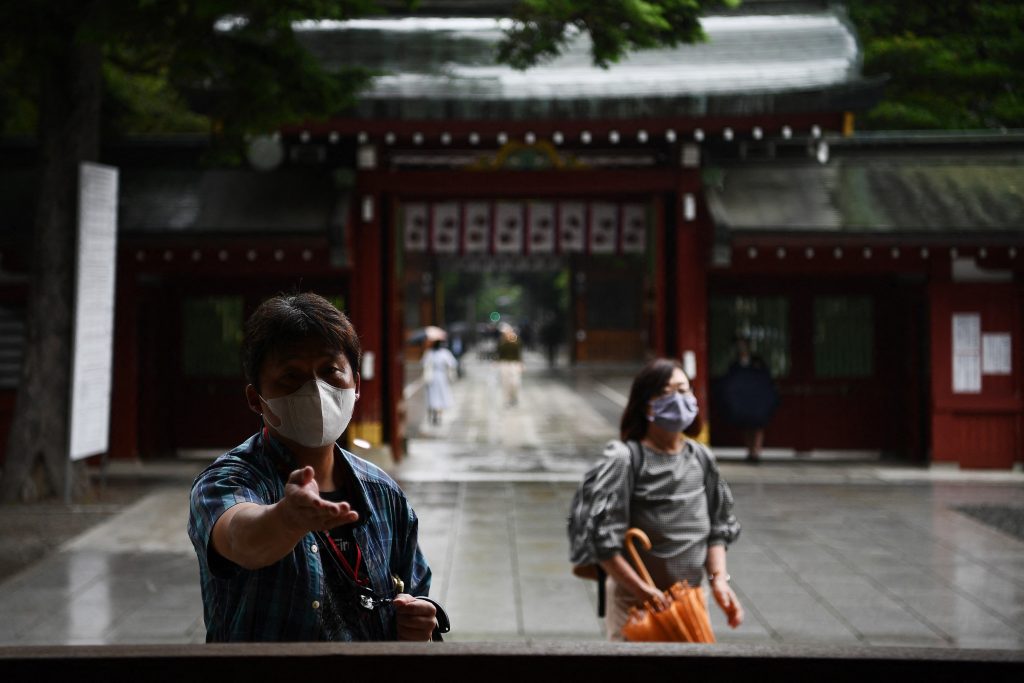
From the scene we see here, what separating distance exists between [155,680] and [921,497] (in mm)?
10524

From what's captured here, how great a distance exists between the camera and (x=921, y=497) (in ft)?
36.1

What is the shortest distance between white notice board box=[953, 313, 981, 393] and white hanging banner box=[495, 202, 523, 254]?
19.4 ft

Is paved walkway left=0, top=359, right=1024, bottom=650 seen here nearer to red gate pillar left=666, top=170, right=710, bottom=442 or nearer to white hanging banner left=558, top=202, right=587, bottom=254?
red gate pillar left=666, top=170, right=710, bottom=442

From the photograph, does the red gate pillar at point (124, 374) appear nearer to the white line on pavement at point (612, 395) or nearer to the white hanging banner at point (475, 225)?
the white hanging banner at point (475, 225)

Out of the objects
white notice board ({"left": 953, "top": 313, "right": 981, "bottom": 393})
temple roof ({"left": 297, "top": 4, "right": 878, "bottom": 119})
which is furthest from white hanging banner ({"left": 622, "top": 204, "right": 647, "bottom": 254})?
white notice board ({"left": 953, "top": 313, "right": 981, "bottom": 393})

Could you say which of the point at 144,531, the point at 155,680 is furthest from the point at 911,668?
the point at 144,531

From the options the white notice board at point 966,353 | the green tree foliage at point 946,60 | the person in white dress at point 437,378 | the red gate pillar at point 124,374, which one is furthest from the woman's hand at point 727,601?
the person in white dress at point 437,378

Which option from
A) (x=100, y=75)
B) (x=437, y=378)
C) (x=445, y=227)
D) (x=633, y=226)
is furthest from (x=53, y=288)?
(x=437, y=378)

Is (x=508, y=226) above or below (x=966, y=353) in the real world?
above

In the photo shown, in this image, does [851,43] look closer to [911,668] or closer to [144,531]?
[144,531]

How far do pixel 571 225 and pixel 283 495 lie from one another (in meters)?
12.3

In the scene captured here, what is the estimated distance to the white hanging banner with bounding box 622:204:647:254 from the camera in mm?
13891

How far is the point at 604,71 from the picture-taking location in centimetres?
1127

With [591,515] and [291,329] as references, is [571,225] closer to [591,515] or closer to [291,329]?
[591,515]
